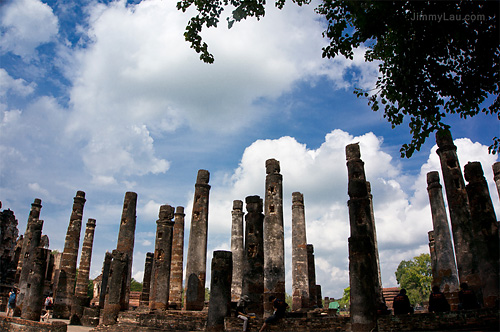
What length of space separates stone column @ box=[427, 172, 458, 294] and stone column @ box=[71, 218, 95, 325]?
656 inches

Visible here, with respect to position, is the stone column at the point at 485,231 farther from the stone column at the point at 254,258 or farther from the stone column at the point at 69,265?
the stone column at the point at 69,265

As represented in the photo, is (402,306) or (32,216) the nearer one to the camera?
(402,306)

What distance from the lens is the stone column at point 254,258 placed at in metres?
13.2

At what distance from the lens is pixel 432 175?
1675 centimetres

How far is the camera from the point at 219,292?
11445mm

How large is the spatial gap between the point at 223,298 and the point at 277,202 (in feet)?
18.9

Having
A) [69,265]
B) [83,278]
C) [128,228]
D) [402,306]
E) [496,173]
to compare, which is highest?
[496,173]

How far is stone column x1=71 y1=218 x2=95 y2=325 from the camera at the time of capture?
1809 centimetres

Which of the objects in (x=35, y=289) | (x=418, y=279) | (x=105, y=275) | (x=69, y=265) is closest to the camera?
(x=35, y=289)

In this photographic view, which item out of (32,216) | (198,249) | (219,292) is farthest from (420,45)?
(32,216)

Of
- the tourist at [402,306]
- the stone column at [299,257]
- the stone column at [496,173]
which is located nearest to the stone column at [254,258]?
the tourist at [402,306]

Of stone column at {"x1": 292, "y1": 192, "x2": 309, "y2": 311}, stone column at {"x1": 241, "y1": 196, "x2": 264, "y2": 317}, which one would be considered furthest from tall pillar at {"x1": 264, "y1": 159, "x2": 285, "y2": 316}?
stone column at {"x1": 292, "y1": 192, "x2": 309, "y2": 311}

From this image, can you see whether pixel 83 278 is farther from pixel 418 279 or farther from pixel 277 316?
pixel 418 279

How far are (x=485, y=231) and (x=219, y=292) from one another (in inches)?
299
